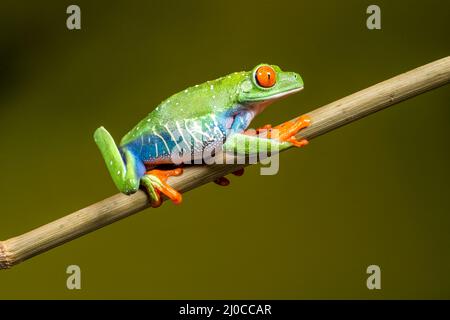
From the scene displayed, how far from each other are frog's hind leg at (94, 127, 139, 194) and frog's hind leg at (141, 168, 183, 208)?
1.5 inches

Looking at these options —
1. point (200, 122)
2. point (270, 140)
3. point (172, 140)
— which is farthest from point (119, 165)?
point (270, 140)

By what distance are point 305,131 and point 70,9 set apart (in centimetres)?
180

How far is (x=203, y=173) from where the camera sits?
6.93ft

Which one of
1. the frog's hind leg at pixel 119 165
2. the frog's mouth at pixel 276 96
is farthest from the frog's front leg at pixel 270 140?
the frog's hind leg at pixel 119 165

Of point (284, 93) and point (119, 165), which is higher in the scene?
point (284, 93)

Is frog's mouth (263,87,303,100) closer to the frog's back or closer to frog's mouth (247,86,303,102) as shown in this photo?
frog's mouth (247,86,303,102)

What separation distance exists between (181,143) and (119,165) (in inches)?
9.0

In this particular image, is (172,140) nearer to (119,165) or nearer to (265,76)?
(119,165)

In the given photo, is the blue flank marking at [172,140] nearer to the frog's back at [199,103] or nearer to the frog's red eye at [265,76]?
the frog's back at [199,103]

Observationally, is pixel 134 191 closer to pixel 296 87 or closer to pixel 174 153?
pixel 174 153

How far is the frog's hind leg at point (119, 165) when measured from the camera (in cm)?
213

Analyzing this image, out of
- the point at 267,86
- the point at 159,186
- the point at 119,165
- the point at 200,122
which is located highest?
the point at 267,86

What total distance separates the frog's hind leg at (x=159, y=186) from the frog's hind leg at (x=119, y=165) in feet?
0.12

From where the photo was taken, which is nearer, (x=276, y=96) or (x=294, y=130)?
(x=294, y=130)
